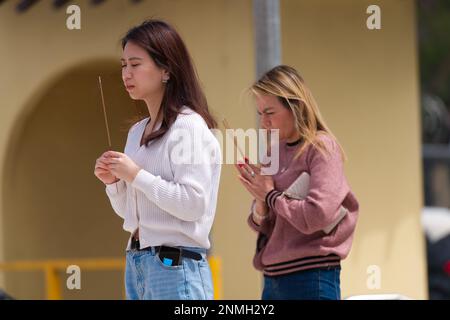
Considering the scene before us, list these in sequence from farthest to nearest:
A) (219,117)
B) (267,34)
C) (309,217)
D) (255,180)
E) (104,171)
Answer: (219,117) < (267,34) < (255,180) < (309,217) < (104,171)

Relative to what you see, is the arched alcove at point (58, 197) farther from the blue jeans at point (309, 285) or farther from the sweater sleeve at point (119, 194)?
the sweater sleeve at point (119, 194)

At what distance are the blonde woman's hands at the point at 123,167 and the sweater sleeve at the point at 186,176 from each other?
2 centimetres

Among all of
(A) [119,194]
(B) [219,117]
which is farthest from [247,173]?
(B) [219,117]

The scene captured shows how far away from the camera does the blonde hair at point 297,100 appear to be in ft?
12.0

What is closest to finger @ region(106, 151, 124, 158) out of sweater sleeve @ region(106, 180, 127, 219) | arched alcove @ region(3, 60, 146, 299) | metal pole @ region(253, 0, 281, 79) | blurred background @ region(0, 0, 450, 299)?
sweater sleeve @ region(106, 180, 127, 219)

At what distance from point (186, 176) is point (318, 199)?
1.96 ft

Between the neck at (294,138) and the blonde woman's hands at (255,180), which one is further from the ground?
the neck at (294,138)

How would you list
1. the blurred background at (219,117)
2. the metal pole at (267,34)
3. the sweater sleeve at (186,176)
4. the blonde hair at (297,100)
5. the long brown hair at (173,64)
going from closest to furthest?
1. the sweater sleeve at (186,176)
2. the long brown hair at (173,64)
3. the blonde hair at (297,100)
4. the metal pole at (267,34)
5. the blurred background at (219,117)

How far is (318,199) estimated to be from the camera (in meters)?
3.55

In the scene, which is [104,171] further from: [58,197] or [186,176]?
[58,197]

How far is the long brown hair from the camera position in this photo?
3.29 m

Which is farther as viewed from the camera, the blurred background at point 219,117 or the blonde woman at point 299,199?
the blurred background at point 219,117

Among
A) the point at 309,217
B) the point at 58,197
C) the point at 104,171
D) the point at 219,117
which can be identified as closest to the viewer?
the point at 104,171

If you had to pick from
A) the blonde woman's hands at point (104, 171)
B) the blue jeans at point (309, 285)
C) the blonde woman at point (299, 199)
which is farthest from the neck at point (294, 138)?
the blonde woman's hands at point (104, 171)
